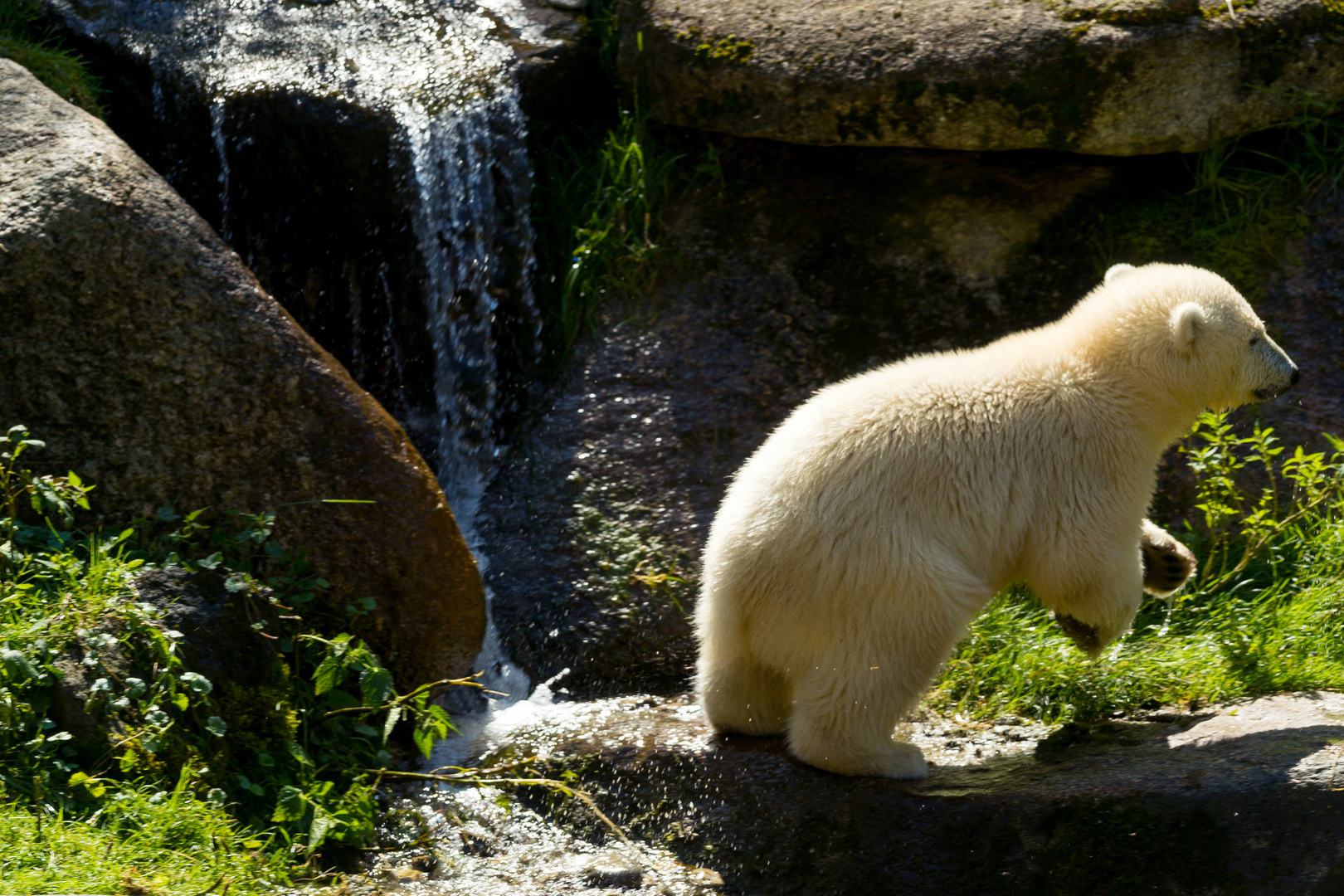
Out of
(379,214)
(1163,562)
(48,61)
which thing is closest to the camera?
(1163,562)

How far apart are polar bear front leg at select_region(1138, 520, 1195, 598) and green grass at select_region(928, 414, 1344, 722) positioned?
30 cm

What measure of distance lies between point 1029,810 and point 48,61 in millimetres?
5622

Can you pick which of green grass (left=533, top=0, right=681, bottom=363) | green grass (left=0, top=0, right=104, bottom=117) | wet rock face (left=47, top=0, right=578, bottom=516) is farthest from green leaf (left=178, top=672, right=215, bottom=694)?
green grass (left=0, top=0, right=104, bottom=117)

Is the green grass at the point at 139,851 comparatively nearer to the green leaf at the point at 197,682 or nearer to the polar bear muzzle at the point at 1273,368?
the green leaf at the point at 197,682

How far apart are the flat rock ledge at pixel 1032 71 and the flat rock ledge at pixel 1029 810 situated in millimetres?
2689

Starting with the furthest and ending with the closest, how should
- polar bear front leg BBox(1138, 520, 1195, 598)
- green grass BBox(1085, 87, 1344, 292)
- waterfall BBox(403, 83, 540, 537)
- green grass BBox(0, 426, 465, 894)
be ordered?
waterfall BBox(403, 83, 540, 537) → green grass BBox(1085, 87, 1344, 292) → polar bear front leg BBox(1138, 520, 1195, 598) → green grass BBox(0, 426, 465, 894)

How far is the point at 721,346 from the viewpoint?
18.8 ft

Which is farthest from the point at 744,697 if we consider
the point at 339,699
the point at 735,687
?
the point at 339,699

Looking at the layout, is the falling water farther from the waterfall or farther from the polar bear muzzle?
the polar bear muzzle

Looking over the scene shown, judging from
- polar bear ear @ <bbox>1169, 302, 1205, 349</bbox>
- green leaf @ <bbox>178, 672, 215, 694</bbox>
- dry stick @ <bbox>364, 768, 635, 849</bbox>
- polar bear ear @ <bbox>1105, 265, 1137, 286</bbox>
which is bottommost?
dry stick @ <bbox>364, 768, 635, 849</bbox>

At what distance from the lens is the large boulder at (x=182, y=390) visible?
13.3ft

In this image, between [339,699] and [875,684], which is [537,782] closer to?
[339,699]

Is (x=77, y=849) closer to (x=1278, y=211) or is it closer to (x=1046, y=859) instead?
(x=1046, y=859)

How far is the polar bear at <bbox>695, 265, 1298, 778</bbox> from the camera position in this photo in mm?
3570
